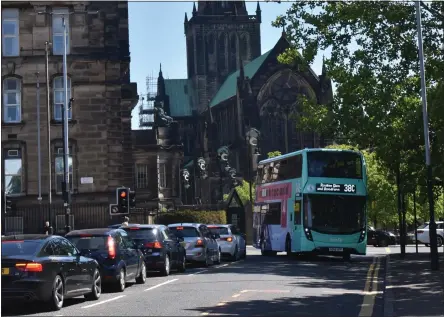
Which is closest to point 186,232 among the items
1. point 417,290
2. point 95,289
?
point 417,290

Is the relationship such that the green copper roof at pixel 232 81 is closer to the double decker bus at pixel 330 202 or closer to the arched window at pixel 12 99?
the arched window at pixel 12 99

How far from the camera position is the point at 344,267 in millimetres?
32312

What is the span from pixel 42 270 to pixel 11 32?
33.5 m

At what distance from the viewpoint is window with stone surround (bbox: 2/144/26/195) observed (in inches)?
1925

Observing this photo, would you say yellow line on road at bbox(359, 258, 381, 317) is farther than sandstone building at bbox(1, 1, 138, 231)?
No

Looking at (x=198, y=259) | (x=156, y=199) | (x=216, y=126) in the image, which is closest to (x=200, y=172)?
(x=216, y=126)

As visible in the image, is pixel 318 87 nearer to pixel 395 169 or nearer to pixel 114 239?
pixel 395 169

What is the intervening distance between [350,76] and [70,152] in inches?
673

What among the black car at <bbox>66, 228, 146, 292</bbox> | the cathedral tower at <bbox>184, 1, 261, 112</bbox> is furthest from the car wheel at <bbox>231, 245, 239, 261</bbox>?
the cathedral tower at <bbox>184, 1, 261, 112</bbox>

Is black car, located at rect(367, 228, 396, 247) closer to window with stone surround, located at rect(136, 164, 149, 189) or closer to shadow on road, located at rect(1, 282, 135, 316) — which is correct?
window with stone surround, located at rect(136, 164, 149, 189)

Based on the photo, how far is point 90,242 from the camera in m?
22.1

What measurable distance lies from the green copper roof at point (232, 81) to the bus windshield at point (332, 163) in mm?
79076

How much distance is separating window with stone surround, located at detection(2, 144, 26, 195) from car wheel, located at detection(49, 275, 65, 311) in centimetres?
3192

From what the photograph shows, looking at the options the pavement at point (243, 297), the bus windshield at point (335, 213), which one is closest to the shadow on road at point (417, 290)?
the pavement at point (243, 297)
